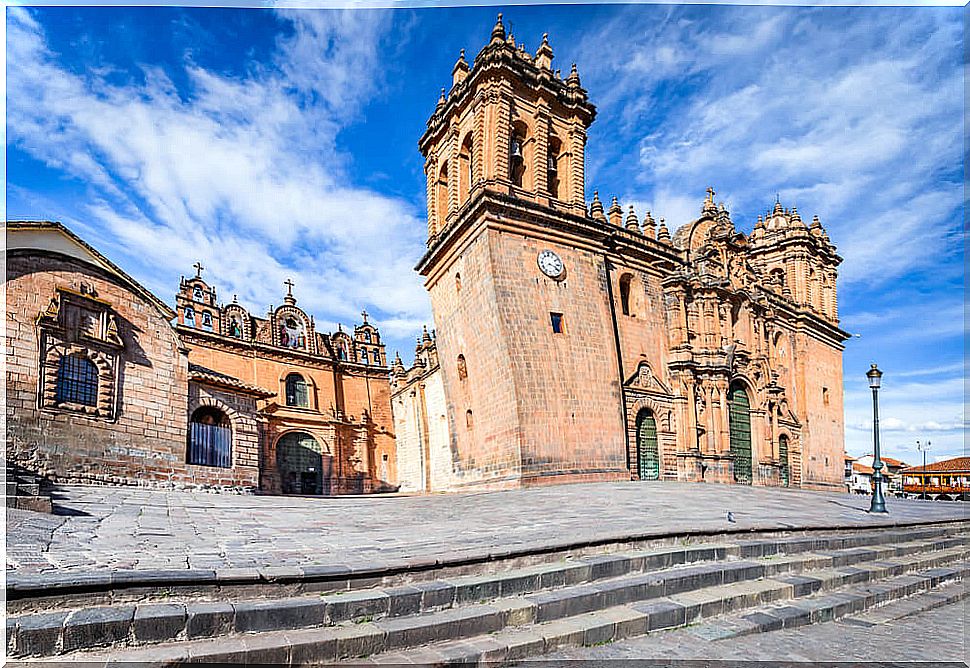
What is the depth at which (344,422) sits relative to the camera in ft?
104

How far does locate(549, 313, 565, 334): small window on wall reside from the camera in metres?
18.5

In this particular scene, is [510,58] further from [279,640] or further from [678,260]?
[279,640]

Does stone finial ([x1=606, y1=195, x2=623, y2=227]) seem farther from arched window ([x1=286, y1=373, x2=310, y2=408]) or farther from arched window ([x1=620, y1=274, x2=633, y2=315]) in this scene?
arched window ([x1=286, y1=373, x2=310, y2=408])

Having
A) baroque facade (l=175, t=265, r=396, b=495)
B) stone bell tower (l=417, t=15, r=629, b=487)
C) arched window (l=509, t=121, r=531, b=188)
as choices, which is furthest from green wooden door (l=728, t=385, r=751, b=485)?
baroque facade (l=175, t=265, r=396, b=495)

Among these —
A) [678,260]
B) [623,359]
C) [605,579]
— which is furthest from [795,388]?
[605,579]

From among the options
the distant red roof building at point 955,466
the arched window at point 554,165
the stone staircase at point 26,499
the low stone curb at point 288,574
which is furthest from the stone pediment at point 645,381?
the distant red roof building at point 955,466

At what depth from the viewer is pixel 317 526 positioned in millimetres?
8570

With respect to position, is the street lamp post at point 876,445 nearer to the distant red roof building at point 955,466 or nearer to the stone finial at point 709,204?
the stone finial at point 709,204

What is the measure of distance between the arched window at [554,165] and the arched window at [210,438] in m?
12.9

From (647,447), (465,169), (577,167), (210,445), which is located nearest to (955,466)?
(647,447)

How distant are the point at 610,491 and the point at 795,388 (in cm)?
2049

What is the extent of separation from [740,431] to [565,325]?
1062cm

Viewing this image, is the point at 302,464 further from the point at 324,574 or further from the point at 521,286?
the point at 324,574

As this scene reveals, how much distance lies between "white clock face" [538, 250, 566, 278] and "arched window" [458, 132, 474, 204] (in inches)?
159
